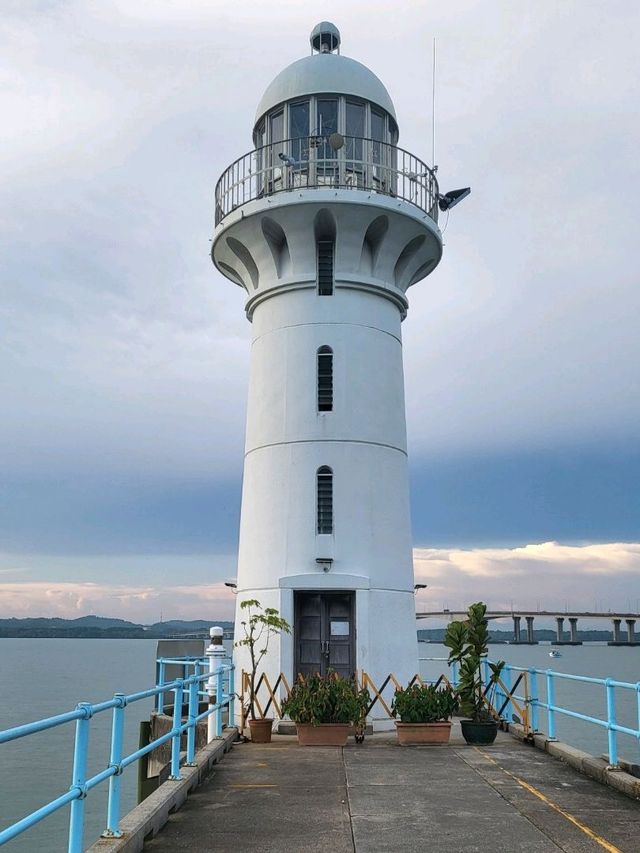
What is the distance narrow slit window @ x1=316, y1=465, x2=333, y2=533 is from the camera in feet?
53.1

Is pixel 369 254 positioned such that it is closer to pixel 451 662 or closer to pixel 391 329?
pixel 391 329

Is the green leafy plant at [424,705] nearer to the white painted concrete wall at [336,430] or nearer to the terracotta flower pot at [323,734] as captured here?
the terracotta flower pot at [323,734]

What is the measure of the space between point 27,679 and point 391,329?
86654 mm

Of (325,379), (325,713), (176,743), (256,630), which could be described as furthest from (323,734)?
(325,379)

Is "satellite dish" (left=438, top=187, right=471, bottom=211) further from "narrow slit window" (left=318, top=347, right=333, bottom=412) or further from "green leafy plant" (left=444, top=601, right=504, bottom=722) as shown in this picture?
"green leafy plant" (left=444, top=601, right=504, bottom=722)

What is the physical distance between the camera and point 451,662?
14836 millimetres

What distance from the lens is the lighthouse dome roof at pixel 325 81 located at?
56.3 ft

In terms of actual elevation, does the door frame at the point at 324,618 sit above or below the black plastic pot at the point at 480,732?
above

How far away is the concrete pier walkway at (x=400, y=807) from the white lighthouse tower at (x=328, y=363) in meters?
3.91

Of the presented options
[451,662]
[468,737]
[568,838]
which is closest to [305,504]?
[451,662]

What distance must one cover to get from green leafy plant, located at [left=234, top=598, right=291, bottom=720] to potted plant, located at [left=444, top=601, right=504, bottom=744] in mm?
2921

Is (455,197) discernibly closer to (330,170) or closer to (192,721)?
(330,170)

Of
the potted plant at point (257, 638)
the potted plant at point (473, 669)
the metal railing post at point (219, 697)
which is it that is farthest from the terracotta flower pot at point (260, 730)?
the potted plant at point (473, 669)

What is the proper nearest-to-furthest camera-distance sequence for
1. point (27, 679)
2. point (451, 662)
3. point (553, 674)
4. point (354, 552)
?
point (553, 674) < point (451, 662) < point (354, 552) < point (27, 679)
